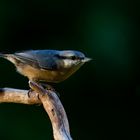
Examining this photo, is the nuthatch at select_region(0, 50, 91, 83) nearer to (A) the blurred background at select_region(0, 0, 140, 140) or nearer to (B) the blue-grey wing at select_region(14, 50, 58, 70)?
(B) the blue-grey wing at select_region(14, 50, 58, 70)

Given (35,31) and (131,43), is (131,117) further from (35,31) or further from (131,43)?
(35,31)

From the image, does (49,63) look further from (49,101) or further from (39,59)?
(49,101)

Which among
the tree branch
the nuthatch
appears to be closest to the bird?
the nuthatch

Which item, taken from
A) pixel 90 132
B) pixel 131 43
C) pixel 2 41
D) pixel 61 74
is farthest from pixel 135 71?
pixel 61 74

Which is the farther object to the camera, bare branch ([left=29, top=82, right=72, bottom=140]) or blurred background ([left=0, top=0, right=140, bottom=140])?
blurred background ([left=0, top=0, right=140, bottom=140])

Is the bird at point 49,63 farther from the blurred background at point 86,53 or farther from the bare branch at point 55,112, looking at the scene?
the blurred background at point 86,53

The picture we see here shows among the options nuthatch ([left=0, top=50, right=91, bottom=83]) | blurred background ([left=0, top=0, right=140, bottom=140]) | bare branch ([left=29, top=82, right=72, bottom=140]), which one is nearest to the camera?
bare branch ([left=29, top=82, right=72, bottom=140])

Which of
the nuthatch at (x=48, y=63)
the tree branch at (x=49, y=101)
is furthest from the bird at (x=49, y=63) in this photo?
the tree branch at (x=49, y=101)

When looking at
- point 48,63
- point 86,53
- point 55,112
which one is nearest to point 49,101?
point 55,112
